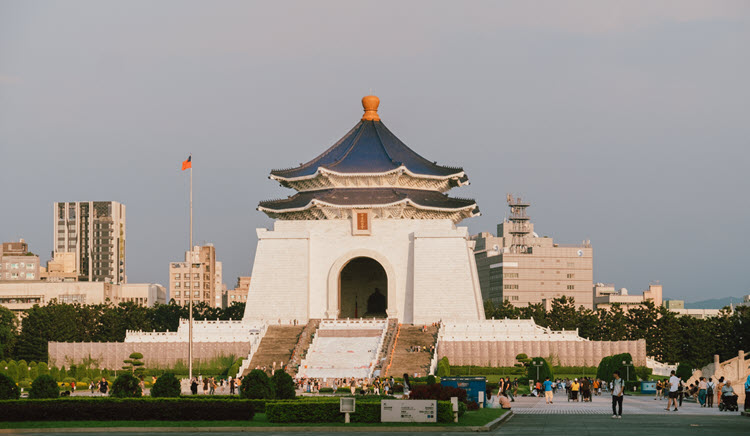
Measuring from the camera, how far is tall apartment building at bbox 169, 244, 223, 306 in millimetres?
137750

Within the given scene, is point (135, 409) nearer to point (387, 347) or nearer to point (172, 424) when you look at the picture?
point (172, 424)

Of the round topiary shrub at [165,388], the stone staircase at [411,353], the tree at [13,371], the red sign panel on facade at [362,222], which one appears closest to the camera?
the round topiary shrub at [165,388]

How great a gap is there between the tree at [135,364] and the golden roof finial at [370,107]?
67.2 ft

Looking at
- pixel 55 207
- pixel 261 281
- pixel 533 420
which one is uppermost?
pixel 55 207

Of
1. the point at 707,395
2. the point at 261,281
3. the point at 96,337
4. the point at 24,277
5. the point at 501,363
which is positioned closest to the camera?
the point at 707,395

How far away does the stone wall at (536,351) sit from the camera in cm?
5475

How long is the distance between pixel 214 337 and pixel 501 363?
13808 millimetres

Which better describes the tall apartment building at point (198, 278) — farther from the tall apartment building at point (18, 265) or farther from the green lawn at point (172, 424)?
the green lawn at point (172, 424)

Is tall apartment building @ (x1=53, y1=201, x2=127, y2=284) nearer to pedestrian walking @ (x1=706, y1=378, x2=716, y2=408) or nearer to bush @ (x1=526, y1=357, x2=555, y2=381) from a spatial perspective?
bush @ (x1=526, y1=357, x2=555, y2=381)

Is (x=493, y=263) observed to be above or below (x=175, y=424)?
above

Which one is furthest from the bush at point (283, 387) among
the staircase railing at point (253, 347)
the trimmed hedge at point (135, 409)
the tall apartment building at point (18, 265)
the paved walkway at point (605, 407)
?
the tall apartment building at point (18, 265)

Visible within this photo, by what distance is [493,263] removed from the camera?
404 ft

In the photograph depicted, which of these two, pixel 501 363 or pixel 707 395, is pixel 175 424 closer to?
pixel 707 395

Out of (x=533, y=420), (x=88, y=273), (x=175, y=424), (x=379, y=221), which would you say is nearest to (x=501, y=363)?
(x=379, y=221)
